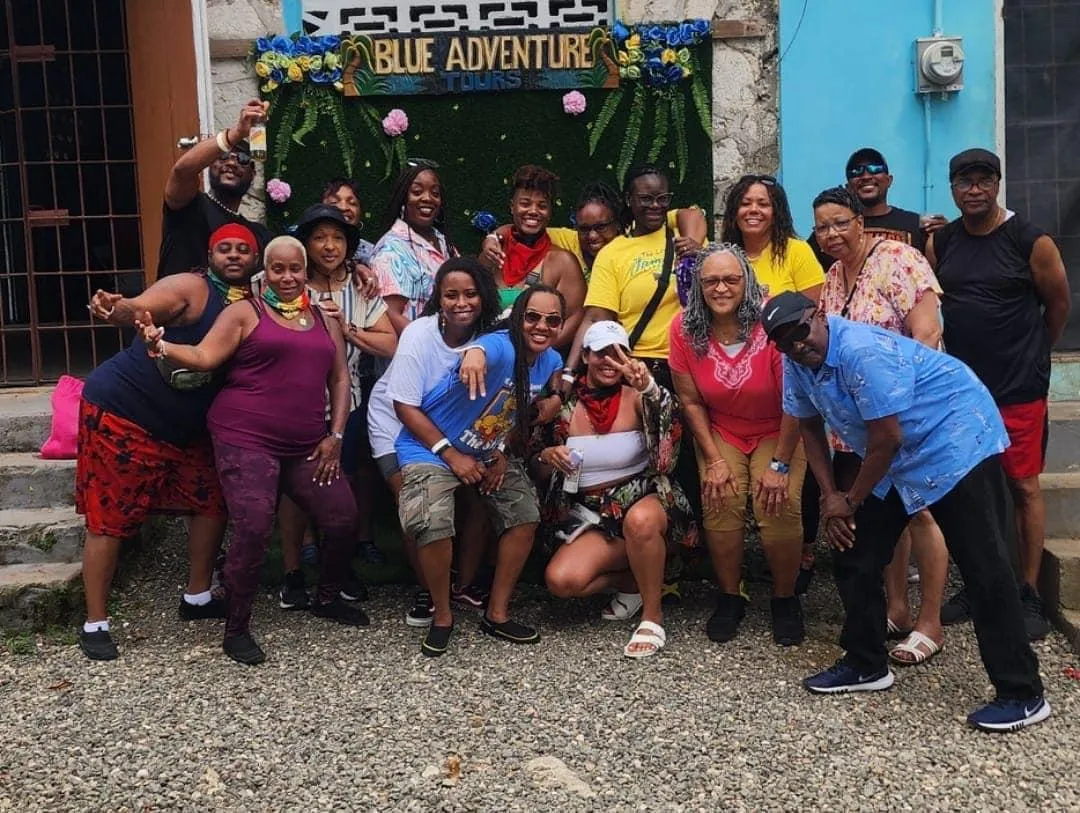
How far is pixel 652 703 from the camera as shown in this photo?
A: 396 centimetres

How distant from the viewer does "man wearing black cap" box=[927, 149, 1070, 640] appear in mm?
4547

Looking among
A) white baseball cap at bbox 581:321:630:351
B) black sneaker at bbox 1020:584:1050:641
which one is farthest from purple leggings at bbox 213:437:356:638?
black sneaker at bbox 1020:584:1050:641

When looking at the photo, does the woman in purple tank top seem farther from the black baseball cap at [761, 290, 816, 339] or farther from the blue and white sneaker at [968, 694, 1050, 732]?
the blue and white sneaker at [968, 694, 1050, 732]

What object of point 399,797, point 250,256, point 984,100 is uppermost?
point 984,100

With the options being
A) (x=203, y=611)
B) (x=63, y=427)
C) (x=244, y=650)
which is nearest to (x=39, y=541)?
(x=63, y=427)

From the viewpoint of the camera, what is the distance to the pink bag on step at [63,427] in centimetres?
572

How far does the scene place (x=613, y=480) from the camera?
4.70 m

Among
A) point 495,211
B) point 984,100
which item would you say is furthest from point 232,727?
point 984,100

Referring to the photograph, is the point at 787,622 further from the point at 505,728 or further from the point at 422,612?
the point at 422,612

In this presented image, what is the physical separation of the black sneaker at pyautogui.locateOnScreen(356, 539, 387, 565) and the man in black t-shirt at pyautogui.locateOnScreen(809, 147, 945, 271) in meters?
2.48

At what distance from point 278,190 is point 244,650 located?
10.6ft

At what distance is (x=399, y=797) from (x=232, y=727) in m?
0.79

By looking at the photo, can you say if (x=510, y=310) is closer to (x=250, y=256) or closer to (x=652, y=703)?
(x=250, y=256)

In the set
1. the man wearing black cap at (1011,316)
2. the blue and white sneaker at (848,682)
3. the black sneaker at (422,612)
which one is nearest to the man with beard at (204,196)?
the black sneaker at (422,612)
